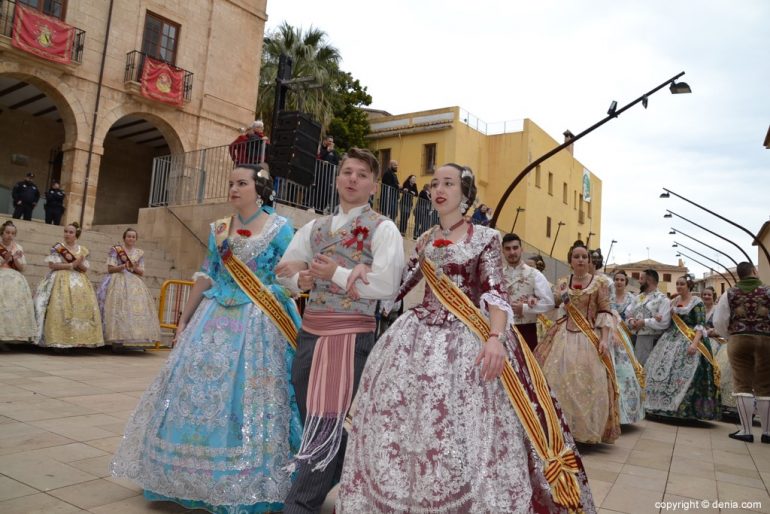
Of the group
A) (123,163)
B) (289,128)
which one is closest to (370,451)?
(289,128)

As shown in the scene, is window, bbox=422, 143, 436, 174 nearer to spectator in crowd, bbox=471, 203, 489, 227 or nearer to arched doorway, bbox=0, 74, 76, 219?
spectator in crowd, bbox=471, 203, 489, 227

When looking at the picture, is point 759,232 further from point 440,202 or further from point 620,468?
point 440,202

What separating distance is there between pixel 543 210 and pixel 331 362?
32.1m

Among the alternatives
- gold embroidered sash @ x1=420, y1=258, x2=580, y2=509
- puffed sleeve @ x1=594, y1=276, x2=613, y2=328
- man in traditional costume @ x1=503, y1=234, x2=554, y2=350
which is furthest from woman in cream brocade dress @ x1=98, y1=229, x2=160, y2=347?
gold embroidered sash @ x1=420, y1=258, x2=580, y2=509

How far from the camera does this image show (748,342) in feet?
22.4

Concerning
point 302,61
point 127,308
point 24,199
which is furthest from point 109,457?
point 302,61

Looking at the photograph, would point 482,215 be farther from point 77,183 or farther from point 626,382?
point 77,183

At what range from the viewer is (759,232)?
24672mm

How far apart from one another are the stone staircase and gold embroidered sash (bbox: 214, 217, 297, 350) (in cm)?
821

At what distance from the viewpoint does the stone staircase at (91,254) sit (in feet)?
34.0

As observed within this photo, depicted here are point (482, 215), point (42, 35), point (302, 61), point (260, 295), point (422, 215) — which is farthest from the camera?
point (302, 61)

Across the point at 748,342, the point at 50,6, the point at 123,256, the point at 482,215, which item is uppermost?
the point at 50,6

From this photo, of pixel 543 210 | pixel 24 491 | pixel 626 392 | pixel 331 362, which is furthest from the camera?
pixel 543 210

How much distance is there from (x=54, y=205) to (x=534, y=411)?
A: 54.3 feet
